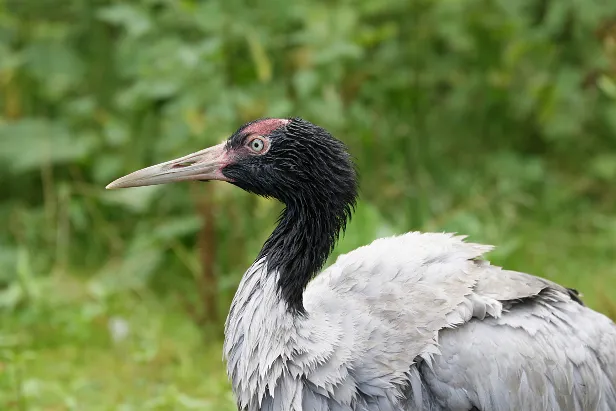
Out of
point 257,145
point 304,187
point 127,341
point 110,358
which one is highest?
point 257,145

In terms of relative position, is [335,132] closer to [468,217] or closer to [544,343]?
[468,217]

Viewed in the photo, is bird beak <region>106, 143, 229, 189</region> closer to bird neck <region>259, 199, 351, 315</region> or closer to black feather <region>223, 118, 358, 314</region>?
black feather <region>223, 118, 358, 314</region>

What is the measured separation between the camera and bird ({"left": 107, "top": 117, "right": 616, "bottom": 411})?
3049 millimetres

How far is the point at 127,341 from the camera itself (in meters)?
4.92

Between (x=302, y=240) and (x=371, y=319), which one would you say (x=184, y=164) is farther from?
(x=371, y=319)

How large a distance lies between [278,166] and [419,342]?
77cm

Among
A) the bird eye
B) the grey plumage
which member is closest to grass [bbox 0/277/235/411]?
the grey plumage

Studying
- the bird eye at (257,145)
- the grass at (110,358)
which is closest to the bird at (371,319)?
the bird eye at (257,145)

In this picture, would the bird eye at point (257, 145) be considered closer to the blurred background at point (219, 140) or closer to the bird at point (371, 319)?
the bird at point (371, 319)

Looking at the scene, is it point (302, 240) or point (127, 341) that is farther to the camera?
point (127, 341)

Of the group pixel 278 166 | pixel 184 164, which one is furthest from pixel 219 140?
pixel 278 166

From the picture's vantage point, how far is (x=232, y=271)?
529 centimetres

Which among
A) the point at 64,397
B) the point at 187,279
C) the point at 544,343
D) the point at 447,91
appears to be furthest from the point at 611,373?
the point at 447,91

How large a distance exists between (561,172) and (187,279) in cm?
310
